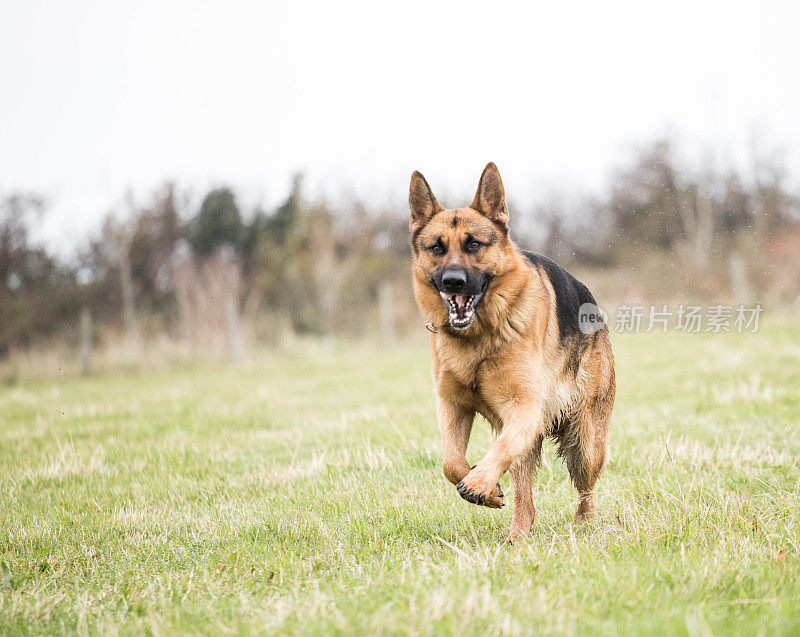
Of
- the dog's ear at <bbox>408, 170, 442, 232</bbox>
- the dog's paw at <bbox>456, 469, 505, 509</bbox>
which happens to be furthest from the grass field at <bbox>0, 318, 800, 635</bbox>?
the dog's ear at <bbox>408, 170, 442, 232</bbox>

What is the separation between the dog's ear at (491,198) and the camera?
413cm

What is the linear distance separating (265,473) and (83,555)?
1871 mm

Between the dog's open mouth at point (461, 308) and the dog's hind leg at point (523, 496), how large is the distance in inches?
32.0

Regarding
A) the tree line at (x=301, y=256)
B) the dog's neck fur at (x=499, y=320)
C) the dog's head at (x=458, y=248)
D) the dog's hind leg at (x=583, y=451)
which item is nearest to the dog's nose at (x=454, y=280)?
the dog's head at (x=458, y=248)

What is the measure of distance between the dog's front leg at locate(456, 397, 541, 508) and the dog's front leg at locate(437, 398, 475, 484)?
23 cm

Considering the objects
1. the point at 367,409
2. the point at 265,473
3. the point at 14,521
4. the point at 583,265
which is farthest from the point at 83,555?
the point at 583,265

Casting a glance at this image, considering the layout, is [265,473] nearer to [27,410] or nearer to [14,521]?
[14,521]

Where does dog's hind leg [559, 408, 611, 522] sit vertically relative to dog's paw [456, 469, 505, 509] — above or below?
below

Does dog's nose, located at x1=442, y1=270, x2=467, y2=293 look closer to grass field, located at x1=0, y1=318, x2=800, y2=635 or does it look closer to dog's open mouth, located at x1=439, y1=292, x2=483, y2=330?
dog's open mouth, located at x1=439, y1=292, x2=483, y2=330

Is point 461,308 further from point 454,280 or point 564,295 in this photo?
point 564,295

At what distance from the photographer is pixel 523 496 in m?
3.95

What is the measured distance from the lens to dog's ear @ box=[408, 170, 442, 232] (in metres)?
4.23

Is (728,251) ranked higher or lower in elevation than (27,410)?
higher

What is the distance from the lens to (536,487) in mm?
4926
